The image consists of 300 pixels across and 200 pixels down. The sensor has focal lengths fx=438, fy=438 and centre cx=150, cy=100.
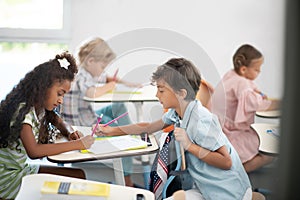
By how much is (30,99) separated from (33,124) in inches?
3.8

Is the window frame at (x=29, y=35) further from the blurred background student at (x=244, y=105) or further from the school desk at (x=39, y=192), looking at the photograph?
the school desk at (x=39, y=192)

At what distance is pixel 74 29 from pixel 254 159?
48.0 inches

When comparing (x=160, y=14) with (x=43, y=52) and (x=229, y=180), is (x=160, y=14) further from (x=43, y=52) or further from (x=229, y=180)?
(x=229, y=180)

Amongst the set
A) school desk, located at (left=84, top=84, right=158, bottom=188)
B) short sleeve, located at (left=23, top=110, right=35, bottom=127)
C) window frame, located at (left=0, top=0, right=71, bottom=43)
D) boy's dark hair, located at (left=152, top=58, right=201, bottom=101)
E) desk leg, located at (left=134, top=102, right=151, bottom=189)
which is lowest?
desk leg, located at (left=134, top=102, right=151, bottom=189)

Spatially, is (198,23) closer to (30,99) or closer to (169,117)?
(169,117)

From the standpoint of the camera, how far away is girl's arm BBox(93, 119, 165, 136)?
1.68 meters

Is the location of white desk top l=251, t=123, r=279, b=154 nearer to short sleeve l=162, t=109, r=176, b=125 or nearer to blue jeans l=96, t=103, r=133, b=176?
short sleeve l=162, t=109, r=176, b=125

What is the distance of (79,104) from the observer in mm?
1848

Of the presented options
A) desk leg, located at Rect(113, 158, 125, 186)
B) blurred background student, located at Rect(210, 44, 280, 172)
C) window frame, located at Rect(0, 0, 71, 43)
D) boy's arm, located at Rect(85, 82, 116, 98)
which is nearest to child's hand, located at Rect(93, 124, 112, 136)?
desk leg, located at Rect(113, 158, 125, 186)

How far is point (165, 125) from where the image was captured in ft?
5.54

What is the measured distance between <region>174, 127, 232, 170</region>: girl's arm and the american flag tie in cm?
7

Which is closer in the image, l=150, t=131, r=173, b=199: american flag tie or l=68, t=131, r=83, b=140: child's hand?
l=150, t=131, r=173, b=199: american flag tie

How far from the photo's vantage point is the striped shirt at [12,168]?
1.59 metres

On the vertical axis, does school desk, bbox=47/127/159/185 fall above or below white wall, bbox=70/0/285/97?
below
